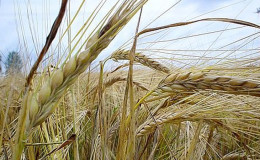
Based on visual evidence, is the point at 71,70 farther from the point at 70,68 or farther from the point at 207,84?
the point at 207,84

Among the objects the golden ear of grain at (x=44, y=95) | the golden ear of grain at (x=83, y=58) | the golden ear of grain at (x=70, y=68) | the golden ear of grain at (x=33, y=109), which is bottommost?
the golden ear of grain at (x=33, y=109)

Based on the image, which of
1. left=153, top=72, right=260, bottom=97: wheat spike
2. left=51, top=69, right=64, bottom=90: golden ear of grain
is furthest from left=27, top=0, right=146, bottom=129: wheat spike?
left=153, top=72, right=260, bottom=97: wheat spike

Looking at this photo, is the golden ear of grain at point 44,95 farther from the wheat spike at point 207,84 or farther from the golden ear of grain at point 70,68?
the wheat spike at point 207,84

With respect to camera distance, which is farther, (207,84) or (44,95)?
(207,84)

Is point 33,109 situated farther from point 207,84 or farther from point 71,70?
point 207,84

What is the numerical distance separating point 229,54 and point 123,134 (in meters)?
0.39

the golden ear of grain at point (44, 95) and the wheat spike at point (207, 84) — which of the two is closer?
the golden ear of grain at point (44, 95)

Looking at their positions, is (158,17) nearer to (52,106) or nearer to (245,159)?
(52,106)

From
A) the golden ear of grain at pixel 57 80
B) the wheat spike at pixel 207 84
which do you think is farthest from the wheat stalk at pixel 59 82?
the wheat spike at pixel 207 84

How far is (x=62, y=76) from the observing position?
46cm

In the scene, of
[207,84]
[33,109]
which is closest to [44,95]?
[33,109]

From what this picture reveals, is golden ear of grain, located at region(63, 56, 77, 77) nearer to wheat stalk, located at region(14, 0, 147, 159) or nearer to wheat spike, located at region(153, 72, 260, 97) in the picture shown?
wheat stalk, located at region(14, 0, 147, 159)

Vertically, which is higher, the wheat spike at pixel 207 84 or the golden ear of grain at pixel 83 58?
the golden ear of grain at pixel 83 58

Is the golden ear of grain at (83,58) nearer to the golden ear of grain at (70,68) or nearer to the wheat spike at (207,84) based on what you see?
the golden ear of grain at (70,68)
